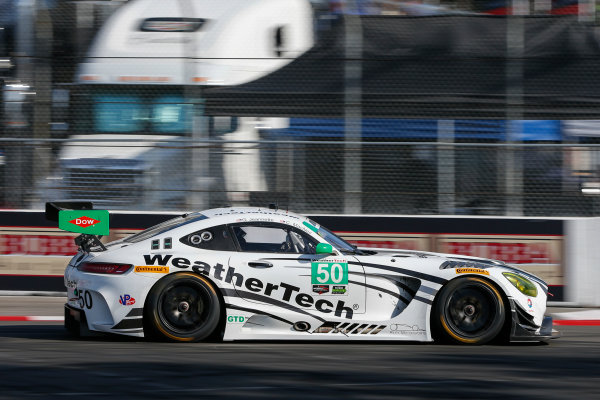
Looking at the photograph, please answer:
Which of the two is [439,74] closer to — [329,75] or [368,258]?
[329,75]

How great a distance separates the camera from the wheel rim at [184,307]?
26.4 feet

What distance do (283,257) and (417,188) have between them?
15.5ft

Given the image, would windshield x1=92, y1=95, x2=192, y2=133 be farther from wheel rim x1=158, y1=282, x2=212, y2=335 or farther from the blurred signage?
wheel rim x1=158, y1=282, x2=212, y2=335

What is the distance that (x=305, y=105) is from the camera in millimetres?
14914

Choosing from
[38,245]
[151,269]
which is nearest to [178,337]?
[151,269]

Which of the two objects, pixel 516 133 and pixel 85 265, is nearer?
pixel 85 265

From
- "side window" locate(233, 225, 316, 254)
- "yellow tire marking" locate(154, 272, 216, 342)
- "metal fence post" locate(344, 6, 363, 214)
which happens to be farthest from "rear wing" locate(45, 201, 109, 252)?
"metal fence post" locate(344, 6, 363, 214)

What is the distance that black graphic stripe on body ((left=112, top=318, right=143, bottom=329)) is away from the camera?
8.00m

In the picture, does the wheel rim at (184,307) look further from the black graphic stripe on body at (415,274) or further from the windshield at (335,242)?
the black graphic stripe on body at (415,274)

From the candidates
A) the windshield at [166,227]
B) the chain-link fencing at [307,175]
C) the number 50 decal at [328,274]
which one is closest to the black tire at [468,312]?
the number 50 decal at [328,274]

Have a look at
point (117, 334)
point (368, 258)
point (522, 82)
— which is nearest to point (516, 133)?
point (522, 82)

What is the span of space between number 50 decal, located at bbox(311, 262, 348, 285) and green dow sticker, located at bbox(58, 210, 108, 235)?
197 cm

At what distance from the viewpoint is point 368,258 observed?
8289 millimetres

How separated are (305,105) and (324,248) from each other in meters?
7.03
